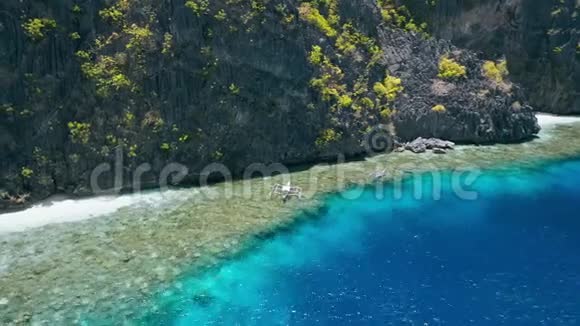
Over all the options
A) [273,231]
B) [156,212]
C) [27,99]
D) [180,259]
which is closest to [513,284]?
[273,231]

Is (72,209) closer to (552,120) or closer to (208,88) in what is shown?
(208,88)

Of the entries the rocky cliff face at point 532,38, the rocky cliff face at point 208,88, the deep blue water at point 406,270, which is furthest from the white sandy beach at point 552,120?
the deep blue water at point 406,270

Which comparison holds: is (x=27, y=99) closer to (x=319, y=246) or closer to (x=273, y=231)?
(x=273, y=231)

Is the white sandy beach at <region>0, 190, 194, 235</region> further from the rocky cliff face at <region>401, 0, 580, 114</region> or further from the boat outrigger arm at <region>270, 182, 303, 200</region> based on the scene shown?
the rocky cliff face at <region>401, 0, 580, 114</region>

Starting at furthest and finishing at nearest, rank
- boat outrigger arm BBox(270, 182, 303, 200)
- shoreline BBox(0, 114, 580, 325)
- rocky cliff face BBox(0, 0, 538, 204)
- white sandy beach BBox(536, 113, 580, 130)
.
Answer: white sandy beach BBox(536, 113, 580, 130) → boat outrigger arm BBox(270, 182, 303, 200) → rocky cliff face BBox(0, 0, 538, 204) → shoreline BBox(0, 114, 580, 325)

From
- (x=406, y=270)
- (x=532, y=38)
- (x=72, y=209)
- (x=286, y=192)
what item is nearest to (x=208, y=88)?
(x=286, y=192)

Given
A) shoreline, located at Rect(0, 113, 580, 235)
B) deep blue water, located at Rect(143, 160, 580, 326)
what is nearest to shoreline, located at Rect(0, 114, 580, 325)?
shoreline, located at Rect(0, 113, 580, 235)
